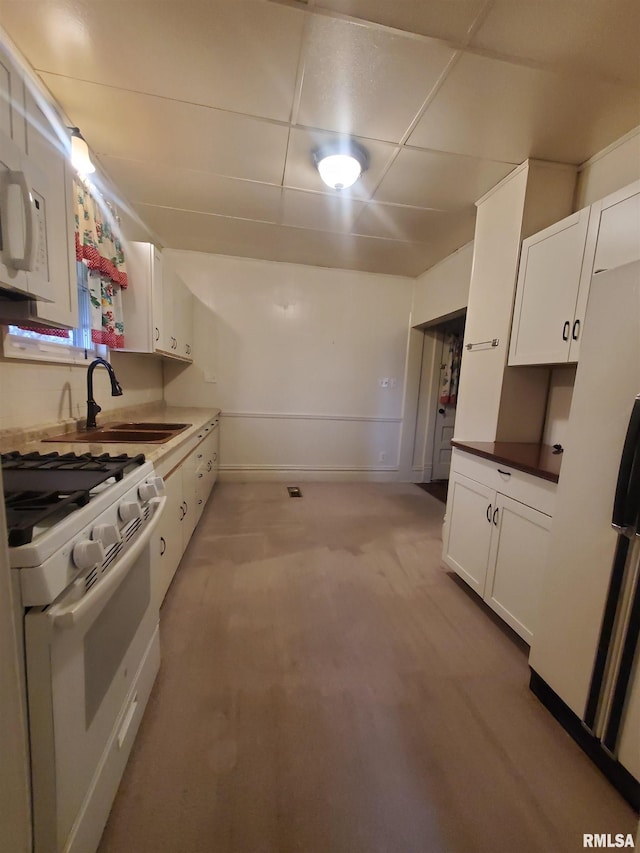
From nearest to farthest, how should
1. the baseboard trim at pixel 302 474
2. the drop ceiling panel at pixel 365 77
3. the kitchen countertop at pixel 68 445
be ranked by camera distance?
the drop ceiling panel at pixel 365 77, the kitchen countertop at pixel 68 445, the baseboard trim at pixel 302 474

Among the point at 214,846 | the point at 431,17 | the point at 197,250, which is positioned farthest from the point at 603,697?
the point at 197,250

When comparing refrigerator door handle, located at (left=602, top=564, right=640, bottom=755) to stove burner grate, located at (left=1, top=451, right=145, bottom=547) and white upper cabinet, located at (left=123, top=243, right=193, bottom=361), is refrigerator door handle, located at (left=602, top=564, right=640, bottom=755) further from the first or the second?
white upper cabinet, located at (left=123, top=243, right=193, bottom=361)

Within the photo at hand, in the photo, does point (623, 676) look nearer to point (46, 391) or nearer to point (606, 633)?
point (606, 633)

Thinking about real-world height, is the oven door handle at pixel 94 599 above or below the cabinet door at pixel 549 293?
below

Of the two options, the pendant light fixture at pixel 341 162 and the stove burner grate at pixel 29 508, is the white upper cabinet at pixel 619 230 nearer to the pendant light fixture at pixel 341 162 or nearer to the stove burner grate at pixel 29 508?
the pendant light fixture at pixel 341 162

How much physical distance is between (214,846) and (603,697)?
1.29 m

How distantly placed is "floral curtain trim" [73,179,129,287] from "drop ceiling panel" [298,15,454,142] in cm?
128

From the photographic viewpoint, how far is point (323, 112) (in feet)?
5.59

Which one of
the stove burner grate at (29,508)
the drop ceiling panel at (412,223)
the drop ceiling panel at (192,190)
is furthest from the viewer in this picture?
the drop ceiling panel at (412,223)

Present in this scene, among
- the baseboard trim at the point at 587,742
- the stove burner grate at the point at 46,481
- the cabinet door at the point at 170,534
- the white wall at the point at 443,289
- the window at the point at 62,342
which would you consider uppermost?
the white wall at the point at 443,289

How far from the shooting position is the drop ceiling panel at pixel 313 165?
191 cm

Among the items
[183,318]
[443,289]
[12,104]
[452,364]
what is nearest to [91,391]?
[12,104]

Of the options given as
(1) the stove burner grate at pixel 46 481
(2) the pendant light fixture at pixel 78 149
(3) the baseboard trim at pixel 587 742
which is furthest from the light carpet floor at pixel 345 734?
(2) the pendant light fixture at pixel 78 149

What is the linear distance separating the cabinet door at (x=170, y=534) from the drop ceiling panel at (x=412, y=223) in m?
2.50
